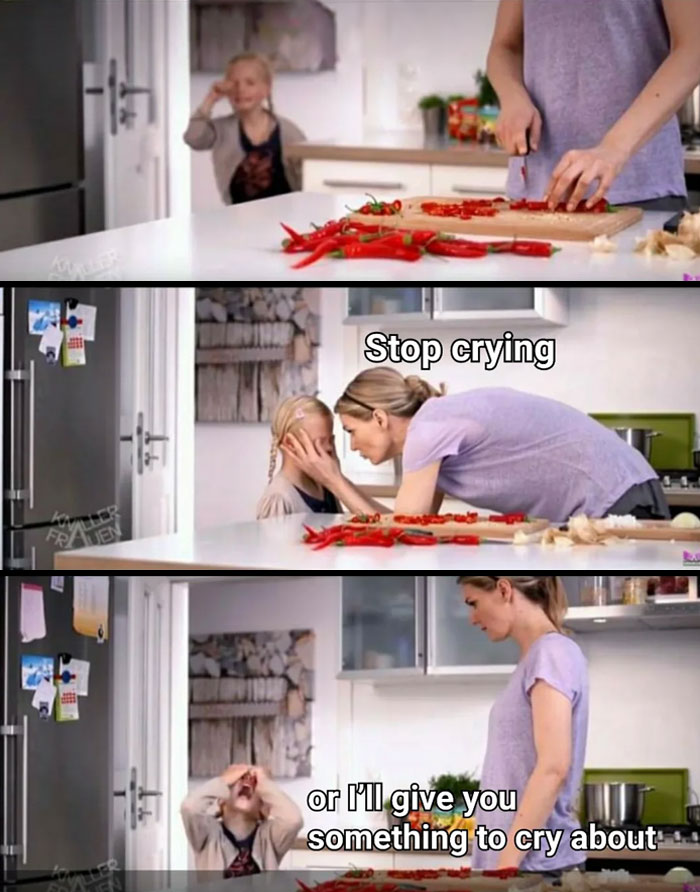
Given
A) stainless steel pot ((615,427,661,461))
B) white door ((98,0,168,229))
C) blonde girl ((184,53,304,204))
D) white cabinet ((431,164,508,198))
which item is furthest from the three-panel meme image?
blonde girl ((184,53,304,204))

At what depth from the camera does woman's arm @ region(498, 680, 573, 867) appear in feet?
6.94

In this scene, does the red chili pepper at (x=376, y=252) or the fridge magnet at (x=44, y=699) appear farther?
the fridge magnet at (x=44, y=699)

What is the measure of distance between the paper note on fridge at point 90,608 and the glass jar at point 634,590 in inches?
24.9

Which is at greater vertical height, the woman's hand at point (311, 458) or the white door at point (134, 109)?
the white door at point (134, 109)

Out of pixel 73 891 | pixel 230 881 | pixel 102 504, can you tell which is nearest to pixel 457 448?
pixel 102 504

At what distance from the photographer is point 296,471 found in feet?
6.99

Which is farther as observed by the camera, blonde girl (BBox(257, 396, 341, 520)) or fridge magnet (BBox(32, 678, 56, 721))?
fridge magnet (BBox(32, 678, 56, 721))

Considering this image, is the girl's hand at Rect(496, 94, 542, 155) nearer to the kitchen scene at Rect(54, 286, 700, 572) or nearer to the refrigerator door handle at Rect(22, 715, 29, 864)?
the kitchen scene at Rect(54, 286, 700, 572)

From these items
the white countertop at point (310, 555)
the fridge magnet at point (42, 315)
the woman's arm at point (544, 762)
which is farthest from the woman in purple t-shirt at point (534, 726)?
the fridge magnet at point (42, 315)

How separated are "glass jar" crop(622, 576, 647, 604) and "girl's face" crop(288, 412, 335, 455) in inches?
14.7

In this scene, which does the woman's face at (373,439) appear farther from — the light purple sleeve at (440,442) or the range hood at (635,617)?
the range hood at (635,617)

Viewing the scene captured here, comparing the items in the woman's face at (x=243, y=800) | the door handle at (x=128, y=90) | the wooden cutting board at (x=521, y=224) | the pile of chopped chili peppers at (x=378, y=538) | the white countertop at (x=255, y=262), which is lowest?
the woman's face at (x=243, y=800)

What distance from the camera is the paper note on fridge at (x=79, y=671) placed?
2.26 m

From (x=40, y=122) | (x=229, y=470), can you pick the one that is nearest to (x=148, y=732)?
(x=229, y=470)
